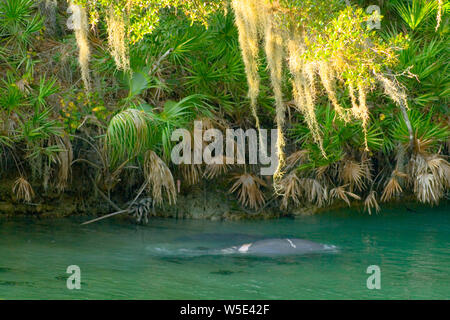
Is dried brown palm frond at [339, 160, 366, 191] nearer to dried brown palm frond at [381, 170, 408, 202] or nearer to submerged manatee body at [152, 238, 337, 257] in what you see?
dried brown palm frond at [381, 170, 408, 202]

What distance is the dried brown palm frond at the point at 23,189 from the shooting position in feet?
37.8

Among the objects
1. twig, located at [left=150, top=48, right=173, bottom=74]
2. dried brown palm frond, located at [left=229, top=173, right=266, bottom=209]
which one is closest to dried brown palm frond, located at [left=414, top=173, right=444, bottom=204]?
dried brown palm frond, located at [left=229, top=173, right=266, bottom=209]

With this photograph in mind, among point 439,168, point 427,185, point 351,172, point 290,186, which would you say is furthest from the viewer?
point 351,172

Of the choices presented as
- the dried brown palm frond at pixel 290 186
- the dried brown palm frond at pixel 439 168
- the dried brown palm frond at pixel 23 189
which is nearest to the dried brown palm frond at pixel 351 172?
the dried brown palm frond at pixel 290 186

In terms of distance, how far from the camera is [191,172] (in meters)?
12.3

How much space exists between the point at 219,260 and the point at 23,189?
4.07 meters

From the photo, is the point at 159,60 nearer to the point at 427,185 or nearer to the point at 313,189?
the point at 313,189

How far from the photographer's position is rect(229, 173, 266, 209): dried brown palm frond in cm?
1259

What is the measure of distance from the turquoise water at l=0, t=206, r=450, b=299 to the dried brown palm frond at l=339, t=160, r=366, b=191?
2.15 feet

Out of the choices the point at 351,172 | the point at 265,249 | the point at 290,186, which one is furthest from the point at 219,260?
the point at 351,172

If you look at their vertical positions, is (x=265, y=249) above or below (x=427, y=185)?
below

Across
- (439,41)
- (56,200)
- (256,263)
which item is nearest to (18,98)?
(56,200)

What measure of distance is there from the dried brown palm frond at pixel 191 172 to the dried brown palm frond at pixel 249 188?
0.67 meters

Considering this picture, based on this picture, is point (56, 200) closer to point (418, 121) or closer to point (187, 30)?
point (187, 30)
